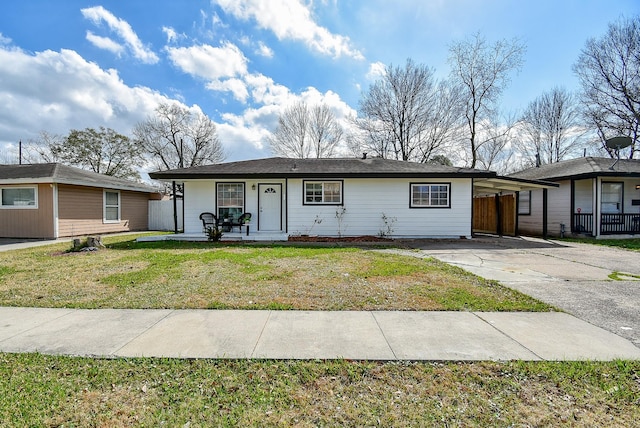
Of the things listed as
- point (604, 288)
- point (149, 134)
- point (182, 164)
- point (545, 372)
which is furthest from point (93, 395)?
point (149, 134)

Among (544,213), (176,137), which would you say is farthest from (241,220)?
(176,137)

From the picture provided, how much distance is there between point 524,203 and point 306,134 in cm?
1839

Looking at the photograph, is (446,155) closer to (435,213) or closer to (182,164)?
(435,213)

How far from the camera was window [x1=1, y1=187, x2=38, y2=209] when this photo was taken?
1292 centimetres

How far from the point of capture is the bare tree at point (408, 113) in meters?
24.1

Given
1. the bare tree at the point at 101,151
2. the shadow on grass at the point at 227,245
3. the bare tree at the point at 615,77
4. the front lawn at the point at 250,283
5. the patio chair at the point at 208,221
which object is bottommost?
the front lawn at the point at 250,283

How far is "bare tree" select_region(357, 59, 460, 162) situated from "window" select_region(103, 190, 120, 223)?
61.5ft

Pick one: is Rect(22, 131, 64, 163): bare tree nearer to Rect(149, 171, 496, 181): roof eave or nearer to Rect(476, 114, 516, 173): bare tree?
Rect(149, 171, 496, 181): roof eave

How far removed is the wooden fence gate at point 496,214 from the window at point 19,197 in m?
23.0

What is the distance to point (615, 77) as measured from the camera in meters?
19.9

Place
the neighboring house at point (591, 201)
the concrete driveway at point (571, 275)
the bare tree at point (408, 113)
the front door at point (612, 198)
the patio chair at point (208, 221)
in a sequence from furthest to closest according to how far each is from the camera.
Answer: the bare tree at point (408, 113)
the front door at point (612, 198)
the neighboring house at point (591, 201)
the patio chair at point (208, 221)
the concrete driveway at point (571, 275)

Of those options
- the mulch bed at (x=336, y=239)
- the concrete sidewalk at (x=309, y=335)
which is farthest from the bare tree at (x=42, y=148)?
the concrete sidewalk at (x=309, y=335)

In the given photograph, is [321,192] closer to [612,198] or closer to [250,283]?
[250,283]

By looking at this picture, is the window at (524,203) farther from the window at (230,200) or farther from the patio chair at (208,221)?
the patio chair at (208,221)
